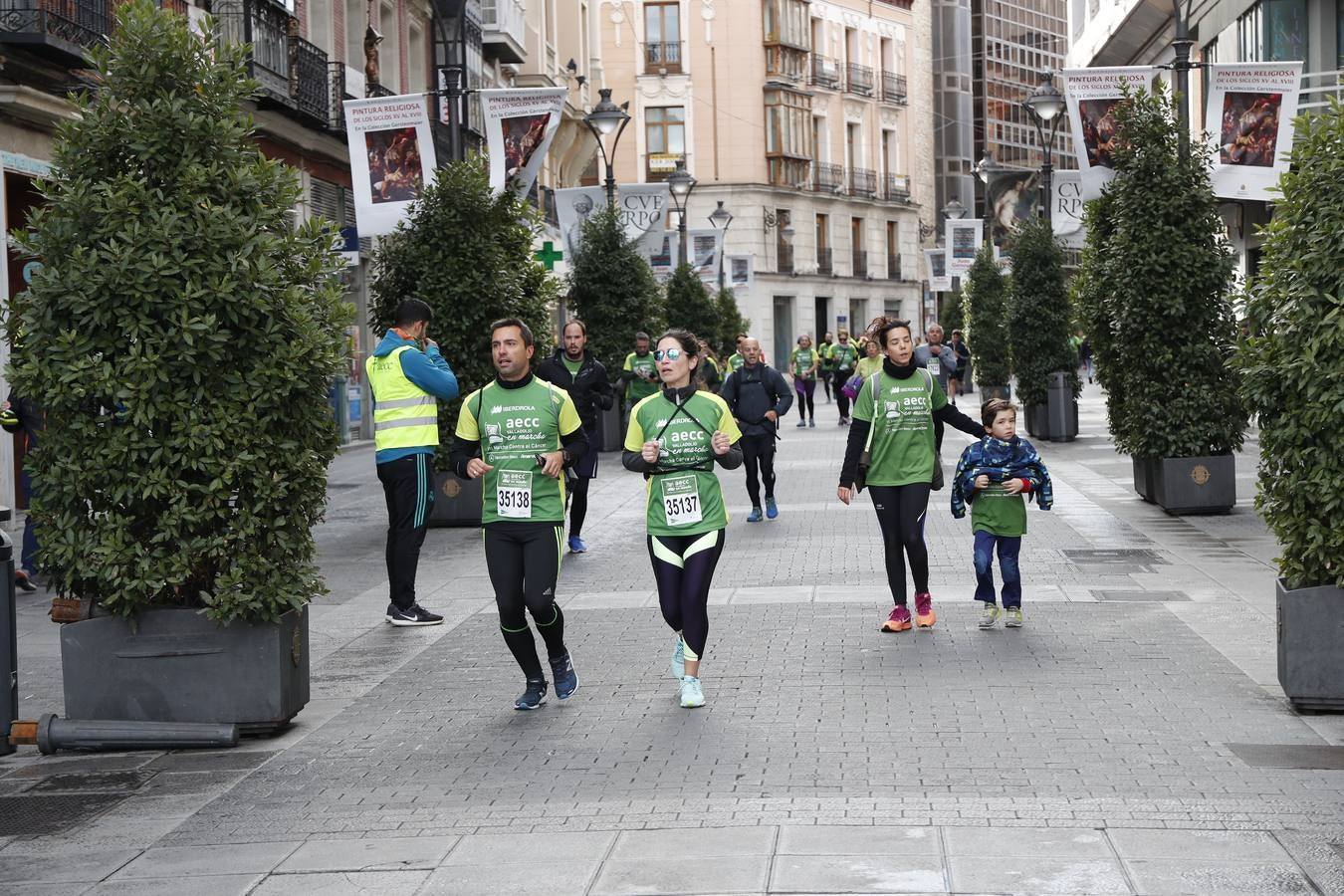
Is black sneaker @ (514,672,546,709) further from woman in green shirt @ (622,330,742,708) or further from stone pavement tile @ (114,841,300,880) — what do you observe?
stone pavement tile @ (114,841,300,880)

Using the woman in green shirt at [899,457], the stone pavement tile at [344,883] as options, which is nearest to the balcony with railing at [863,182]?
the woman in green shirt at [899,457]

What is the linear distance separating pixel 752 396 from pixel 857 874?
12.0 meters

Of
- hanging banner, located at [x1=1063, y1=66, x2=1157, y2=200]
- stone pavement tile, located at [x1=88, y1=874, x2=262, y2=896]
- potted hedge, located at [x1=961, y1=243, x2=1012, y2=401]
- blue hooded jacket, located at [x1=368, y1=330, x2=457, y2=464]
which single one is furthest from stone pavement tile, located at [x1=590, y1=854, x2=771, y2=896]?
potted hedge, located at [x1=961, y1=243, x2=1012, y2=401]

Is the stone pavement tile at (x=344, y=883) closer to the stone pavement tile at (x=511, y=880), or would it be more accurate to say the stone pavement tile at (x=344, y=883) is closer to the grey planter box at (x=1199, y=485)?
the stone pavement tile at (x=511, y=880)

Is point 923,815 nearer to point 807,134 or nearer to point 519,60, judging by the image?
point 519,60

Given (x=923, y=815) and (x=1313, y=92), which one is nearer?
(x=923, y=815)

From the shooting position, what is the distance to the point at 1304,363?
7.94 metres

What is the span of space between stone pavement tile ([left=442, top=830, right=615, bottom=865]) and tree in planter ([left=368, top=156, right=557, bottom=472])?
11.4 m

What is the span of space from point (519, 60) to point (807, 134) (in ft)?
107

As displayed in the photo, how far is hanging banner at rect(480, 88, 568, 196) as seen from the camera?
64.2ft

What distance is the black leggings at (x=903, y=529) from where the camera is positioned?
34.6 ft

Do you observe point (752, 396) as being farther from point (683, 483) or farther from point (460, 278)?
point (683, 483)

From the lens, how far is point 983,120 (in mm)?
113250

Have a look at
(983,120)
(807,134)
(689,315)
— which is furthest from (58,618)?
(983,120)
